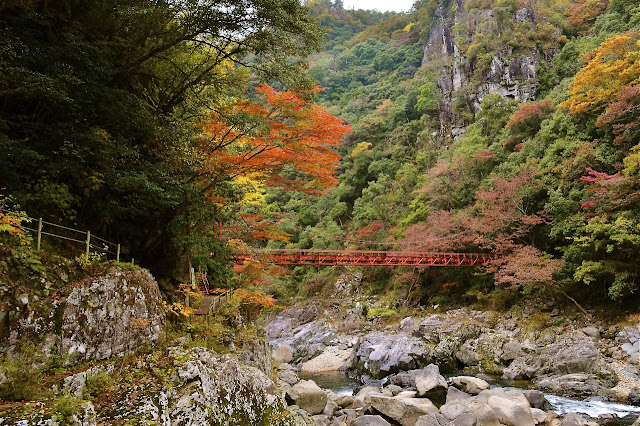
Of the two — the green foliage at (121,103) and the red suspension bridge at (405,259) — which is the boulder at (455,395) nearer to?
the green foliage at (121,103)

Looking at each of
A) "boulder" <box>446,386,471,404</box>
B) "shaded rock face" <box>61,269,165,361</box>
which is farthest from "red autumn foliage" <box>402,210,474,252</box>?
"shaded rock face" <box>61,269,165,361</box>

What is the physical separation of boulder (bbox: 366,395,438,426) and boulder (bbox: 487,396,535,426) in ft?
3.87

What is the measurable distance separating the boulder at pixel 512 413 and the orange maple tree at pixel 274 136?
17.3ft

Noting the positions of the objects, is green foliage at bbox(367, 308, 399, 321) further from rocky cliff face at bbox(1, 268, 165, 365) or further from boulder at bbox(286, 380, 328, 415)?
rocky cliff face at bbox(1, 268, 165, 365)

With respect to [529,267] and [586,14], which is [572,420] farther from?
Result: [586,14]

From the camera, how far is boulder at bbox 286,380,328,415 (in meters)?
7.10

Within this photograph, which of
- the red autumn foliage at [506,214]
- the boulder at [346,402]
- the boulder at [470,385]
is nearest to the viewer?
the boulder at [346,402]

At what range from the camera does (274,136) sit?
6.31m

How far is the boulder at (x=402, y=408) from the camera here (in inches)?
278

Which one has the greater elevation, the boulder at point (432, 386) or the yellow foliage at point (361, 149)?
the yellow foliage at point (361, 149)

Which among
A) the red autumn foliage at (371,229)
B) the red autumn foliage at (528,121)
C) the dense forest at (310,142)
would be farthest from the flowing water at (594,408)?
the red autumn foliage at (371,229)

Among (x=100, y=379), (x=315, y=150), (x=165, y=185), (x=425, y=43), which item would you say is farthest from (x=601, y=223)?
(x=425, y=43)

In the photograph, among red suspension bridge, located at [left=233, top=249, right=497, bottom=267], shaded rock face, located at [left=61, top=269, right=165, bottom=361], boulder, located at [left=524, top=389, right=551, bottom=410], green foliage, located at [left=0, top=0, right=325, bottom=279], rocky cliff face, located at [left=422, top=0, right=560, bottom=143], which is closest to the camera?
shaded rock face, located at [left=61, top=269, right=165, bottom=361]

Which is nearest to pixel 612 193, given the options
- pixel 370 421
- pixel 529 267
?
→ pixel 529 267
